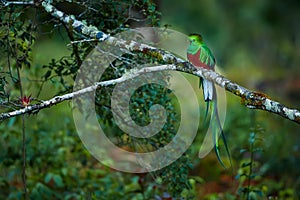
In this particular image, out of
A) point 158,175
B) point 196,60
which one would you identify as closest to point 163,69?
point 196,60

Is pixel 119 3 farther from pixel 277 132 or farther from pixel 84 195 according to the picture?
pixel 277 132

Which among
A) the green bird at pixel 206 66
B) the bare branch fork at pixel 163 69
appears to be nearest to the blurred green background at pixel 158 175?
the bare branch fork at pixel 163 69

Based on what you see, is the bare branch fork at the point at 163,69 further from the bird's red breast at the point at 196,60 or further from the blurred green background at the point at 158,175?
the blurred green background at the point at 158,175

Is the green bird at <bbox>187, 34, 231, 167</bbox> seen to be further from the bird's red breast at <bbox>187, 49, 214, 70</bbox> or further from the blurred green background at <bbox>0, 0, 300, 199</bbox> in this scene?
the blurred green background at <bbox>0, 0, 300, 199</bbox>

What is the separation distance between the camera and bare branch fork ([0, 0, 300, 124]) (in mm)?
2334

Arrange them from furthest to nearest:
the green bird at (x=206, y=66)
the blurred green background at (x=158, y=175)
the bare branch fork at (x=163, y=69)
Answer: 1. the blurred green background at (x=158, y=175)
2. the green bird at (x=206, y=66)
3. the bare branch fork at (x=163, y=69)

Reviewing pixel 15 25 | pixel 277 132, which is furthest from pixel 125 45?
pixel 277 132

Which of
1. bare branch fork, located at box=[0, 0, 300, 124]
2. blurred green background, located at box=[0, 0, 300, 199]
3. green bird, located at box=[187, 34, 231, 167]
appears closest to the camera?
bare branch fork, located at box=[0, 0, 300, 124]

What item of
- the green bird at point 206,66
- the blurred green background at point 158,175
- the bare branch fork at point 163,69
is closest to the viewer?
the bare branch fork at point 163,69

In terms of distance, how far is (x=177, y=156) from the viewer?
3.43 metres

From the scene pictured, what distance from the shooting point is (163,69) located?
258 cm

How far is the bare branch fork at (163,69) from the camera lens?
233cm

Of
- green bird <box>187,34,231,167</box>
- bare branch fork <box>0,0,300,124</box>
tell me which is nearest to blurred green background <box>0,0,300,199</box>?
bare branch fork <box>0,0,300,124</box>

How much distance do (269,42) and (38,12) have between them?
911cm
